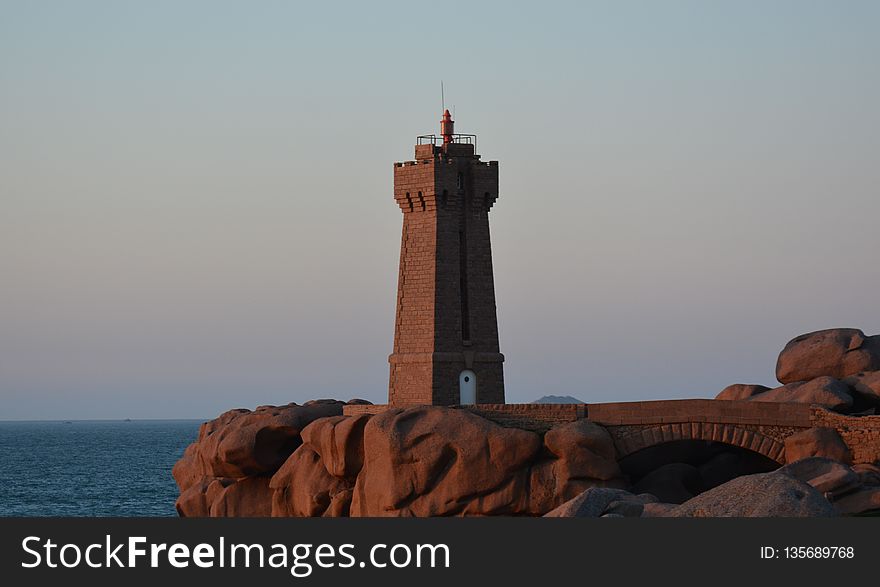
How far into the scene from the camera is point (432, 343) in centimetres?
5631

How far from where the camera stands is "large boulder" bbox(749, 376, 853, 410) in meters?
47.6

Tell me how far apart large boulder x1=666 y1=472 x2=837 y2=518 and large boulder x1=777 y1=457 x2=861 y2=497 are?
4915mm

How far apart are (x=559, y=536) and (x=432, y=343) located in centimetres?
2772

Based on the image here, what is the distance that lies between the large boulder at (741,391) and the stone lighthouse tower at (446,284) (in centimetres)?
903

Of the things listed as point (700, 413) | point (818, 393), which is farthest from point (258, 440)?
point (818, 393)

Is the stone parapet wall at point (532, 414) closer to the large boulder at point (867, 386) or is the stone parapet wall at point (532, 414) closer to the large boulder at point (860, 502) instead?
the large boulder at point (867, 386)

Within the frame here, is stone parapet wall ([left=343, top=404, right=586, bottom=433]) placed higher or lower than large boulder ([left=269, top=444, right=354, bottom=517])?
higher

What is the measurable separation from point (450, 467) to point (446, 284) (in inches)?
453

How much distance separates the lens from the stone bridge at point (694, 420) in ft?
154

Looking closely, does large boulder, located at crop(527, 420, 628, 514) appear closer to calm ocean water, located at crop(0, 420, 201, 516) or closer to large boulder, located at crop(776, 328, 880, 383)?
large boulder, located at crop(776, 328, 880, 383)

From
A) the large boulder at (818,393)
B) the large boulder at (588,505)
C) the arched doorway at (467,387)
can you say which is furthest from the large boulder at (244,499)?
the large boulder at (588,505)

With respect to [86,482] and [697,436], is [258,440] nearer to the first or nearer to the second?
[697,436]

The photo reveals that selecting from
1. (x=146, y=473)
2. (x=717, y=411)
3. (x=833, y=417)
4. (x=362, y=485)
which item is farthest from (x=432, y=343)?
(x=146, y=473)

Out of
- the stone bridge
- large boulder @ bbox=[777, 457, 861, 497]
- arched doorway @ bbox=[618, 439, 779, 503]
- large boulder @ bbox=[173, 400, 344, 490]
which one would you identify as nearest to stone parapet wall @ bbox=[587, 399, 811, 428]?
the stone bridge
